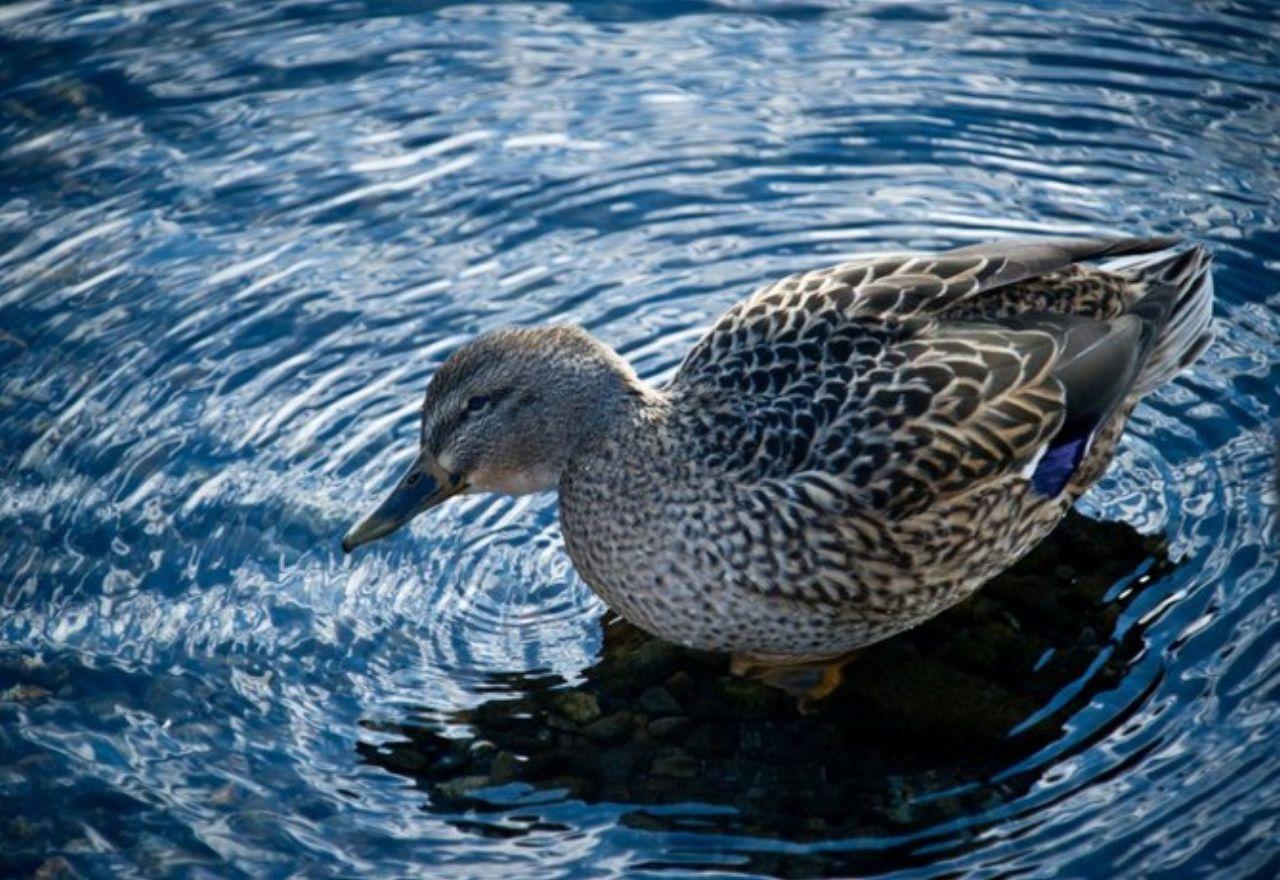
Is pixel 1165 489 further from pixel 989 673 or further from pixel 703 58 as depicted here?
pixel 703 58

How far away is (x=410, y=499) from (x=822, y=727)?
6.89ft

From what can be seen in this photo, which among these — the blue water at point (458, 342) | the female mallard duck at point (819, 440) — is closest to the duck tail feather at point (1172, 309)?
the female mallard duck at point (819, 440)

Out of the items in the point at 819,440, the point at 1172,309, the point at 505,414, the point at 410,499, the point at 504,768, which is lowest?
the point at 504,768

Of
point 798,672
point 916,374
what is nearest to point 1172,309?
point 916,374

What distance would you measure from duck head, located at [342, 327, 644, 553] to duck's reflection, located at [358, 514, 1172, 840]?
0.91 metres

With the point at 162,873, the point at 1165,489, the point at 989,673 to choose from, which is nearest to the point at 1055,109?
the point at 1165,489

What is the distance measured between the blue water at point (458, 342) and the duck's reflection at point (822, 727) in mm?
73

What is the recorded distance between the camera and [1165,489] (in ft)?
28.1

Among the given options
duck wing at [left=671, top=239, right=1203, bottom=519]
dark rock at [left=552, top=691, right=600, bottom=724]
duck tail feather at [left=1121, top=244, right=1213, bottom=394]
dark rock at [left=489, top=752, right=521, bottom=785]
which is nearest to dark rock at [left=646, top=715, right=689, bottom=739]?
dark rock at [left=552, top=691, right=600, bottom=724]

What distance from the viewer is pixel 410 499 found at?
7793 mm

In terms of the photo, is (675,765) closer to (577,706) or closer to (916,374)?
(577,706)

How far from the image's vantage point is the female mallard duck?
7.39m

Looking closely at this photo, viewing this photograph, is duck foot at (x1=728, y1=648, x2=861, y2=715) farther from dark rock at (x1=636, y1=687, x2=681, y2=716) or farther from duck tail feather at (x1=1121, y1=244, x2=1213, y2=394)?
duck tail feather at (x1=1121, y1=244, x2=1213, y2=394)

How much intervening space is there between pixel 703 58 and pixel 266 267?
3490mm
